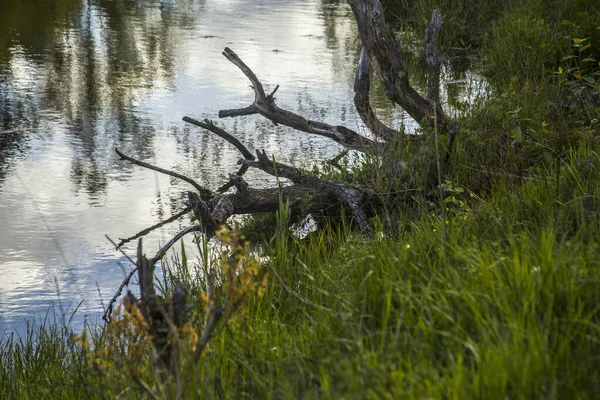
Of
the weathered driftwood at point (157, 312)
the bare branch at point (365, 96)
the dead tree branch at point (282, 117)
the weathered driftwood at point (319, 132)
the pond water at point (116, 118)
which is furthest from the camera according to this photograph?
the bare branch at point (365, 96)

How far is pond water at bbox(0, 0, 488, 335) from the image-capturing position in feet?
15.5

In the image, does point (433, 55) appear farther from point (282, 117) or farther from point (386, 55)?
point (282, 117)

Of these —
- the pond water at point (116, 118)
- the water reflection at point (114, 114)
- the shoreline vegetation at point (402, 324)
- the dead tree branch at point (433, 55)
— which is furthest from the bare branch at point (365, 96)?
the shoreline vegetation at point (402, 324)

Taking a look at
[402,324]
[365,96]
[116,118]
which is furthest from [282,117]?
[402,324]

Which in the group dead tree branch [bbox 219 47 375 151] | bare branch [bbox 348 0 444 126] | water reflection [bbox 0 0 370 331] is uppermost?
bare branch [bbox 348 0 444 126]

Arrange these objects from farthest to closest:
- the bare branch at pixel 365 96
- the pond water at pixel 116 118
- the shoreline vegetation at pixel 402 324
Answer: the bare branch at pixel 365 96, the pond water at pixel 116 118, the shoreline vegetation at pixel 402 324

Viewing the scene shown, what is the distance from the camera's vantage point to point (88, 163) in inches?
245

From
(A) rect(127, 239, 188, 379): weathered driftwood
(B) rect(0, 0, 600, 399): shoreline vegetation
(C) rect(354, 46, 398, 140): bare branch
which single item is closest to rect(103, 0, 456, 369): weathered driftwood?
(C) rect(354, 46, 398, 140): bare branch

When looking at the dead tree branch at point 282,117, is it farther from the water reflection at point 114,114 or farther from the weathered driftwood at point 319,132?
the water reflection at point 114,114

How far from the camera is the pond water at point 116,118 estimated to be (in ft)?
15.5

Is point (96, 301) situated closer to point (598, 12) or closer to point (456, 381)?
point (456, 381)

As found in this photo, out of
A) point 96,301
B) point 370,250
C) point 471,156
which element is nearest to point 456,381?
point 370,250

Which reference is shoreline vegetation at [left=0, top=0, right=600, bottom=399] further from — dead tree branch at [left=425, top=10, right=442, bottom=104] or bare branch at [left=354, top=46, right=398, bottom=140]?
bare branch at [left=354, top=46, right=398, bottom=140]

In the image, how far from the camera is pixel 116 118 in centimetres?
735
